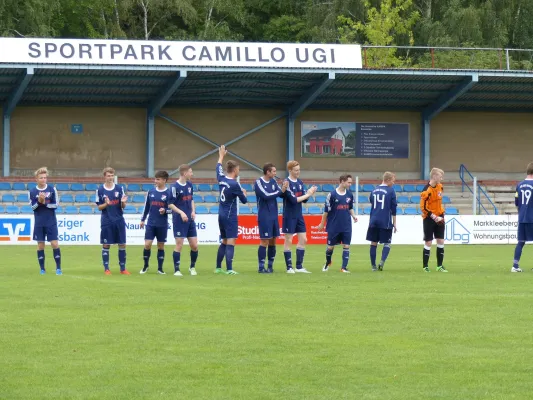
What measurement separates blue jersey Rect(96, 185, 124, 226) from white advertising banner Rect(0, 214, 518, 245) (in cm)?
1368

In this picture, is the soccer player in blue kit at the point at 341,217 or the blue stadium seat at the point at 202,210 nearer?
the soccer player in blue kit at the point at 341,217

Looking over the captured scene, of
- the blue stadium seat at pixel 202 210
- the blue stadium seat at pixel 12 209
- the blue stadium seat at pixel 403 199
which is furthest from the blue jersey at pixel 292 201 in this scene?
the blue stadium seat at pixel 403 199

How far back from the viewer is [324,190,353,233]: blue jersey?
19250 millimetres

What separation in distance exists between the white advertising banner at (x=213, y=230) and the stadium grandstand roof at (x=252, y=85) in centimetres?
601

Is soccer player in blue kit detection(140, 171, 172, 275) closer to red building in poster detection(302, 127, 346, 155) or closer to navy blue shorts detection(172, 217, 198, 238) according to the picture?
navy blue shorts detection(172, 217, 198, 238)

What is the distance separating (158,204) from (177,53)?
19268 millimetres

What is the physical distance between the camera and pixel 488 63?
1849 inches

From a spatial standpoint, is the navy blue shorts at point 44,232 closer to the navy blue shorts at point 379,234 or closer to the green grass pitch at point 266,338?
the green grass pitch at point 266,338

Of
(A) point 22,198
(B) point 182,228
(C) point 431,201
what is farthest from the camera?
(A) point 22,198

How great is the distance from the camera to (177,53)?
3678 cm

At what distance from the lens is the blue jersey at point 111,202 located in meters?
18.4

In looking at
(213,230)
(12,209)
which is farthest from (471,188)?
(12,209)

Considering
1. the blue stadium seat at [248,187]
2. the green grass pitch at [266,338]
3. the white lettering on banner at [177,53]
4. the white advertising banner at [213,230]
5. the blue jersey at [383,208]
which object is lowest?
the green grass pitch at [266,338]

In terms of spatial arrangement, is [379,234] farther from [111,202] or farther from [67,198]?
[67,198]
